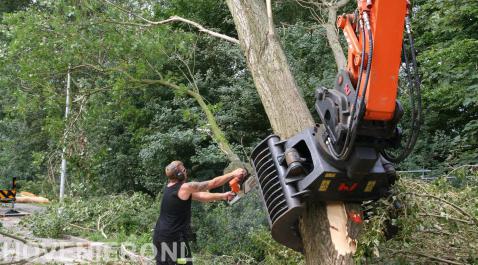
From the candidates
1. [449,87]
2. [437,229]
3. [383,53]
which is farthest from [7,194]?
[383,53]

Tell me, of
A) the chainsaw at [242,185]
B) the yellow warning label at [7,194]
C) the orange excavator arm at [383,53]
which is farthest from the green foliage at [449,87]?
the yellow warning label at [7,194]

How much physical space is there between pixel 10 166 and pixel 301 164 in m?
23.6

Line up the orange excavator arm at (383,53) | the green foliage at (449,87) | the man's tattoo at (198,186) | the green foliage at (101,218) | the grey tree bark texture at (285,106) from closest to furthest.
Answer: the orange excavator arm at (383,53) → the grey tree bark texture at (285,106) → the man's tattoo at (198,186) → the green foliage at (449,87) → the green foliage at (101,218)

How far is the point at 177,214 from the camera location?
4820mm

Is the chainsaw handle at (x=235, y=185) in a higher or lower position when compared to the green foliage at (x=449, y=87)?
lower

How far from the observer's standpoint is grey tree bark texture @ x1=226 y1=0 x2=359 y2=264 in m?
3.53

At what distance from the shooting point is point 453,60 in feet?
28.4

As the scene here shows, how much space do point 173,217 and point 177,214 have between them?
50 millimetres

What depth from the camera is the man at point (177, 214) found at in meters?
4.79

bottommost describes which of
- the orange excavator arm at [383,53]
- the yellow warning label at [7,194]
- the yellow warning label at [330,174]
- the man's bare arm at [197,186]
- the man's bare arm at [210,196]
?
the yellow warning label at [7,194]

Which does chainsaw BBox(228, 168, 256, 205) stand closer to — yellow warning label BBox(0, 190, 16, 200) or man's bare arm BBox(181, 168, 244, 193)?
man's bare arm BBox(181, 168, 244, 193)

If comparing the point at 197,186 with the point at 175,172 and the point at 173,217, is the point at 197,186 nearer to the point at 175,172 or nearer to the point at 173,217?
the point at 175,172

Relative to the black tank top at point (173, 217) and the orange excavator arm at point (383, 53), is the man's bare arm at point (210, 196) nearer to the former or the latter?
the black tank top at point (173, 217)

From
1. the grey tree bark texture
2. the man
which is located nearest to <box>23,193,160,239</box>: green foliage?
the man
